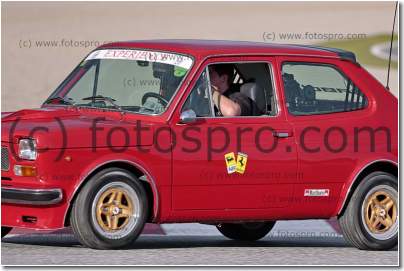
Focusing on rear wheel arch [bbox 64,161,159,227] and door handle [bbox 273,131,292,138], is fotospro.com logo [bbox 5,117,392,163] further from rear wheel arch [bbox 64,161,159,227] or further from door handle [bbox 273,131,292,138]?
rear wheel arch [bbox 64,161,159,227]

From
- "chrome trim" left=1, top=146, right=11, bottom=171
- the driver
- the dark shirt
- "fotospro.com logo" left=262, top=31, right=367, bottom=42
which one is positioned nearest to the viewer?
"chrome trim" left=1, top=146, right=11, bottom=171

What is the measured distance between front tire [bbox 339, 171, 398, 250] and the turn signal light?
2.70 m

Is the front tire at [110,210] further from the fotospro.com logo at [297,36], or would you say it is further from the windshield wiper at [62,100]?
the fotospro.com logo at [297,36]

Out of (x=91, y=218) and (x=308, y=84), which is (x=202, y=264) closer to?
(x=91, y=218)

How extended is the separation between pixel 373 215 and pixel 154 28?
878 inches

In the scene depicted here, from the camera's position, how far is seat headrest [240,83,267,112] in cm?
1000

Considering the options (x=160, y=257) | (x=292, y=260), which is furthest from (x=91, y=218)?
(x=292, y=260)

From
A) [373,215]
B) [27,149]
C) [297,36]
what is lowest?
[373,215]

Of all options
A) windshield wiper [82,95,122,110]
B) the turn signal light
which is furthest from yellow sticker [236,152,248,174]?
the turn signal light

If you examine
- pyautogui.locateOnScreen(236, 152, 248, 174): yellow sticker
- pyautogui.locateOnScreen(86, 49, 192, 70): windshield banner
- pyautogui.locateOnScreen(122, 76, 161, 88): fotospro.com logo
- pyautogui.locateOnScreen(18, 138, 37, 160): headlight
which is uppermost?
pyautogui.locateOnScreen(86, 49, 192, 70): windshield banner

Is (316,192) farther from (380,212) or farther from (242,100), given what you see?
(242,100)

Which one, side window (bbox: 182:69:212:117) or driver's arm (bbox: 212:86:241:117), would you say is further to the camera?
driver's arm (bbox: 212:86:241:117)

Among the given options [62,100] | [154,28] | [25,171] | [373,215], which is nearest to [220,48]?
[62,100]

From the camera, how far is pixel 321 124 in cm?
996
